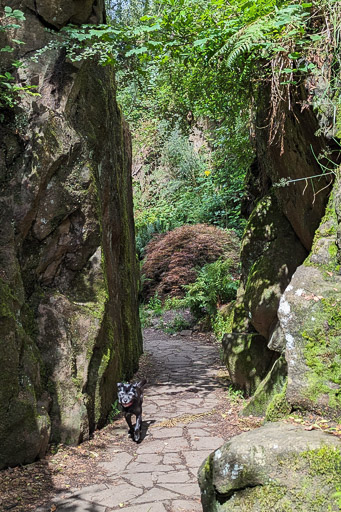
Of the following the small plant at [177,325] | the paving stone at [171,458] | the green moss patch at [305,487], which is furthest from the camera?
the small plant at [177,325]

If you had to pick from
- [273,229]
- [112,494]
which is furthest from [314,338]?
[273,229]

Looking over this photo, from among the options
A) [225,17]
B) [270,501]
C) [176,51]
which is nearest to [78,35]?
[176,51]

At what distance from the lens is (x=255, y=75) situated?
563 cm

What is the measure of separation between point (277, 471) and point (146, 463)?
8.14 feet

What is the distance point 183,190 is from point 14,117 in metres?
15.3

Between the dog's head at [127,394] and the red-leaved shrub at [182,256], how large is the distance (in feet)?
29.5

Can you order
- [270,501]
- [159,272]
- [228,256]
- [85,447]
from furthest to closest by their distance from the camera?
[159,272] → [228,256] → [85,447] → [270,501]

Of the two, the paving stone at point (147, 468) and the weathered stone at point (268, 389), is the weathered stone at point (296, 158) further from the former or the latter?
the paving stone at point (147, 468)

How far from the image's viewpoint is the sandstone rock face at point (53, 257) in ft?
14.6

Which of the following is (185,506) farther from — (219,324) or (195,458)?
(219,324)

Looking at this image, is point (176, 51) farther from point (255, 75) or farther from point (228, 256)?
point (228, 256)

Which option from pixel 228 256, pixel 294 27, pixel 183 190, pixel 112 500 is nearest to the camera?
pixel 112 500

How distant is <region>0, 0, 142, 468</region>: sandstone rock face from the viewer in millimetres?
4445

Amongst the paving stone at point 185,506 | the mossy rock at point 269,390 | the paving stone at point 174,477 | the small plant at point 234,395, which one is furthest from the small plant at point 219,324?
the paving stone at point 185,506
